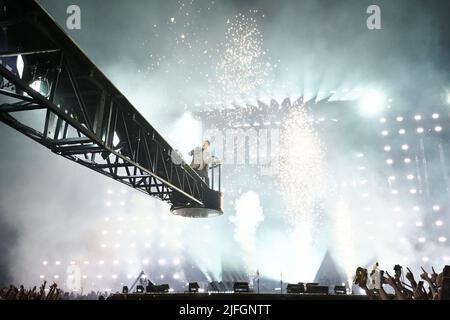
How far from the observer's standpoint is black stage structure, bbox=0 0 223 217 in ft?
16.5

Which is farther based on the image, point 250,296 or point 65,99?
point 250,296

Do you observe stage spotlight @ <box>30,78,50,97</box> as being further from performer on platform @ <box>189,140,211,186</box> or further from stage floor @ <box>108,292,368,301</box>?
stage floor @ <box>108,292,368,301</box>

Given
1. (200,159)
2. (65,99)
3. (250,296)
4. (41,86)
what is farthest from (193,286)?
(41,86)

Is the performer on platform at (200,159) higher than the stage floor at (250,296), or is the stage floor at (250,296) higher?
the performer on platform at (200,159)

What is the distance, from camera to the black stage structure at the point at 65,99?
503 centimetres

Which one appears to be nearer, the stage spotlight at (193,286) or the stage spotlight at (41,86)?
the stage spotlight at (41,86)

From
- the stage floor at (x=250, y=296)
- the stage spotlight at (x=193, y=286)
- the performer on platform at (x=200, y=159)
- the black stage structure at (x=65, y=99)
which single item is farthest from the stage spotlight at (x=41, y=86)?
the stage spotlight at (x=193, y=286)

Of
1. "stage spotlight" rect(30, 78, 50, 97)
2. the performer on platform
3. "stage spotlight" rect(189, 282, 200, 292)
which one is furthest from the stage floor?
"stage spotlight" rect(30, 78, 50, 97)

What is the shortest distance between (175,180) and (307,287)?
27.7 ft

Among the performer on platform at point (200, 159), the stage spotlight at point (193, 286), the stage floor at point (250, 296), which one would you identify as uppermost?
the performer on platform at point (200, 159)

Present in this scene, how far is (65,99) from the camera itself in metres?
6.89

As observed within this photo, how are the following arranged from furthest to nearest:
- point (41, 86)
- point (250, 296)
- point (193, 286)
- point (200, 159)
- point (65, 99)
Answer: point (193, 286), point (200, 159), point (250, 296), point (65, 99), point (41, 86)

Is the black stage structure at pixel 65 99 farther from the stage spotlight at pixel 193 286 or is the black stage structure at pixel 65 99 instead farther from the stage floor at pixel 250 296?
the stage spotlight at pixel 193 286

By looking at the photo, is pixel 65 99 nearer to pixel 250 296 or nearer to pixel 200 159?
pixel 200 159
